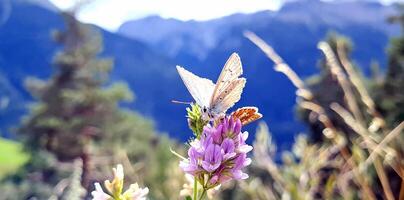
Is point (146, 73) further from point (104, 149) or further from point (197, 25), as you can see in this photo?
point (104, 149)

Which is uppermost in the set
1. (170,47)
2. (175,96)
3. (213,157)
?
(170,47)

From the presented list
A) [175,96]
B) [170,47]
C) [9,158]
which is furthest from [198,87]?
[170,47]

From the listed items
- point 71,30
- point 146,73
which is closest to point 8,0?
point 146,73

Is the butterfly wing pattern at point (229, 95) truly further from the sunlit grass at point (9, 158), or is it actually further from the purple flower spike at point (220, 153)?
the sunlit grass at point (9, 158)

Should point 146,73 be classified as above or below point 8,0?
below

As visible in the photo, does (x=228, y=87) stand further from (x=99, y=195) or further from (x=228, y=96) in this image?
(x=99, y=195)

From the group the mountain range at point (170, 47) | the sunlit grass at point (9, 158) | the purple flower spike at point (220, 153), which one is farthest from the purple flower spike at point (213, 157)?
the mountain range at point (170, 47)
